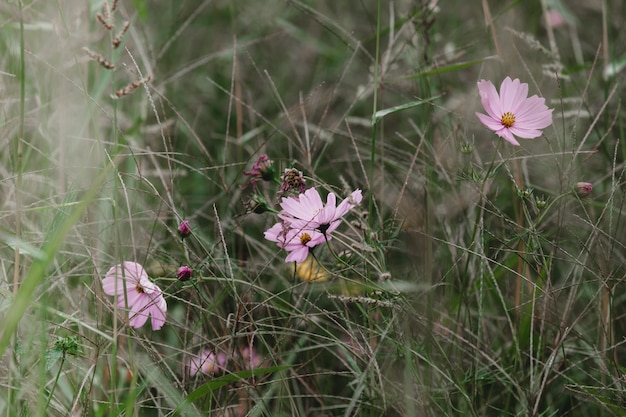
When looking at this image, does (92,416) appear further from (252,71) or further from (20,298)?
(252,71)

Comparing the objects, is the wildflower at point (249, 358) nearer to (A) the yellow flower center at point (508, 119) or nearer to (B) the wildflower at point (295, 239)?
(B) the wildflower at point (295, 239)

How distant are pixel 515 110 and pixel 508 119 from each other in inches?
0.8

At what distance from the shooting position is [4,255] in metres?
1.10

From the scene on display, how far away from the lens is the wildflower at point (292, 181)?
3.01 ft

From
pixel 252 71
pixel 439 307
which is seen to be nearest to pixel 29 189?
pixel 439 307

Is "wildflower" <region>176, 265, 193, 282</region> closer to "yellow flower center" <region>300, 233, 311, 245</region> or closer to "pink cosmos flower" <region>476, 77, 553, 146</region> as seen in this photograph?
"yellow flower center" <region>300, 233, 311, 245</region>

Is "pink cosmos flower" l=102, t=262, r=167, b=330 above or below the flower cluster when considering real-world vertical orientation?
below

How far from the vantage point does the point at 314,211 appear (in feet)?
3.00

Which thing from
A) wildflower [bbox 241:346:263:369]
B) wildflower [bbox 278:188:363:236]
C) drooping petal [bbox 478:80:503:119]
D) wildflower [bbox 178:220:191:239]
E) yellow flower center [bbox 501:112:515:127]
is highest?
drooping petal [bbox 478:80:503:119]

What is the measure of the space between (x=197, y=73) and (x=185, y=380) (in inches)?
46.1

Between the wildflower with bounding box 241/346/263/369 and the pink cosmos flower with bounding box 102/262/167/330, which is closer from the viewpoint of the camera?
the pink cosmos flower with bounding box 102/262/167/330

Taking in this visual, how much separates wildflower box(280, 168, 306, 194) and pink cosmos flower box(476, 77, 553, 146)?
0.84ft

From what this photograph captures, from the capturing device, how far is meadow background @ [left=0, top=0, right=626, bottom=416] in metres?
0.91

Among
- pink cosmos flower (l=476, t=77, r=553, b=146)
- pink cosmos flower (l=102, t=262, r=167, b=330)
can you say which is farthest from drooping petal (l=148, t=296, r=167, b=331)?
pink cosmos flower (l=476, t=77, r=553, b=146)
